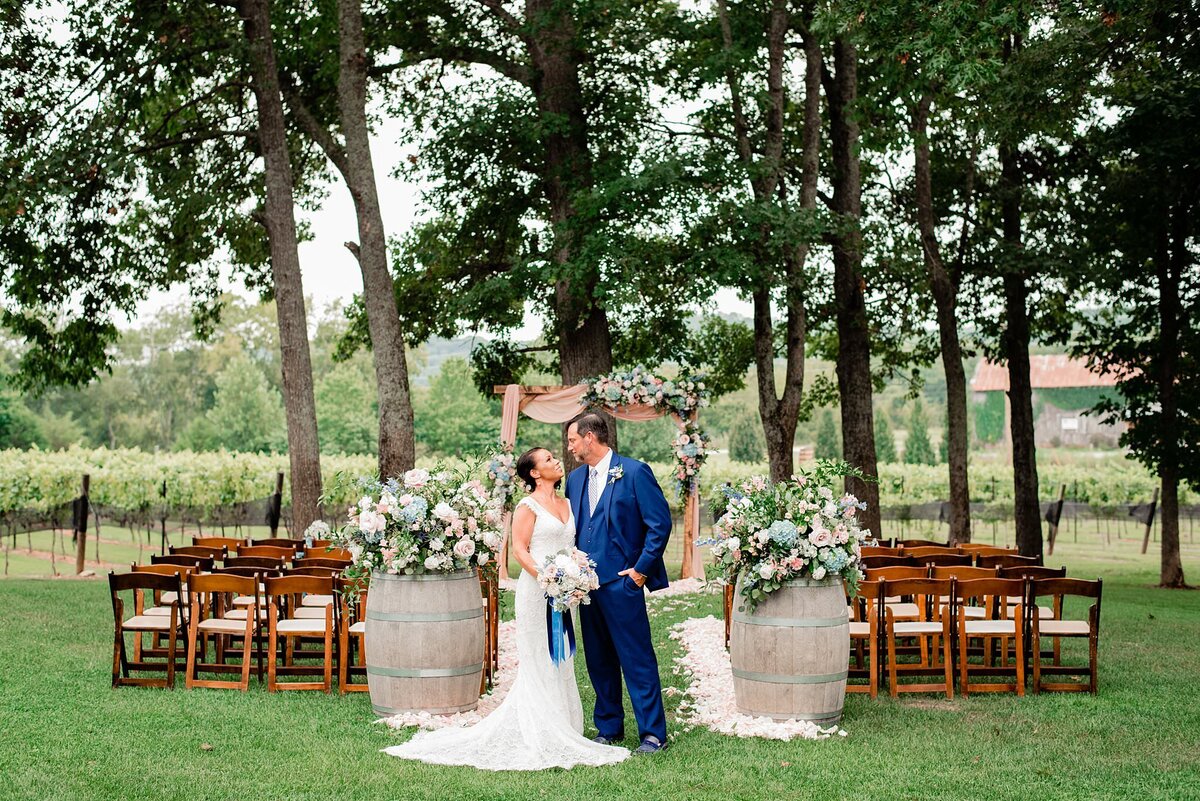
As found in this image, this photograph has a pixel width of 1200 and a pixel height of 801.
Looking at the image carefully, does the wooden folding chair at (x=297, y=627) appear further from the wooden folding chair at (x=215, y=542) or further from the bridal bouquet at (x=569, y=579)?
the wooden folding chair at (x=215, y=542)

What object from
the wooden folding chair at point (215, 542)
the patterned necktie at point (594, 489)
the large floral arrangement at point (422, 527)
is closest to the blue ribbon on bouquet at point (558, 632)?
the patterned necktie at point (594, 489)

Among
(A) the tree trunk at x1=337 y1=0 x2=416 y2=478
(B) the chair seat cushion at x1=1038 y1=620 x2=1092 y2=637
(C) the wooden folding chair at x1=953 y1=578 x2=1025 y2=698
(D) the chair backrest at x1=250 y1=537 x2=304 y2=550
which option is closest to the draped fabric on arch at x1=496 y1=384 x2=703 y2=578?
(A) the tree trunk at x1=337 y1=0 x2=416 y2=478

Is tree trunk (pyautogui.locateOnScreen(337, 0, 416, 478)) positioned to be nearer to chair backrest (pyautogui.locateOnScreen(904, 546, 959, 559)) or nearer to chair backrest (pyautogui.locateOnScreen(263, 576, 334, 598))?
chair backrest (pyautogui.locateOnScreen(904, 546, 959, 559))

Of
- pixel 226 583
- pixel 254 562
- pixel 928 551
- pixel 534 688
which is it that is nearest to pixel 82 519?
pixel 254 562

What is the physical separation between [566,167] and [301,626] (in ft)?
40.1

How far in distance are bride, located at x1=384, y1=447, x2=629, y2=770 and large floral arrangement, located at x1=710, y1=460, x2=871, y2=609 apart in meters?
1.23

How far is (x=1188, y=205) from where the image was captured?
19625mm

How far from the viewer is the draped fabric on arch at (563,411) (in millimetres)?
17469

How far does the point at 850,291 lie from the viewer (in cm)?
2100

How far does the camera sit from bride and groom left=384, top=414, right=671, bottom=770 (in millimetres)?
7262

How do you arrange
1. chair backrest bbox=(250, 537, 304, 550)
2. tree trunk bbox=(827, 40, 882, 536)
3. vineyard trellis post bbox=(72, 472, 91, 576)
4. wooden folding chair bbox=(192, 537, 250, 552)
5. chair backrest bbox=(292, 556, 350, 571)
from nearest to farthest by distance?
chair backrest bbox=(292, 556, 350, 571) → wooden folding chair bbox=(192, 537, 250, 552) → chair backrest bbox=(250, 537, 304, 550) → vineyard trellis post bbox=(72, 472, 91, 576) → tree trunk bbox=(827, 40, 882, 536)

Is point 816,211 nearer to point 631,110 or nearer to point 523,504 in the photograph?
point 631,110

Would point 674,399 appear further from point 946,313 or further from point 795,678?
point 795,678

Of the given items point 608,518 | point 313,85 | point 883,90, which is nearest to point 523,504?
point 608,518
